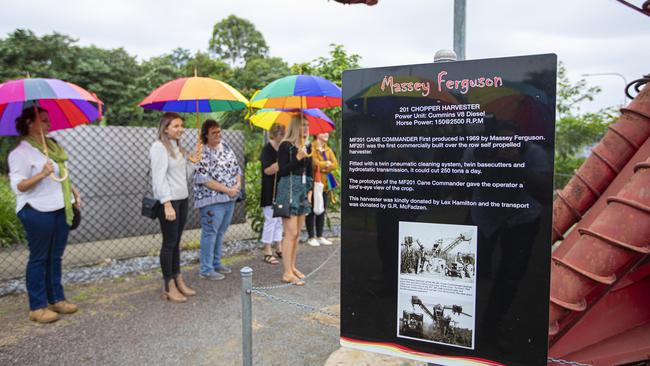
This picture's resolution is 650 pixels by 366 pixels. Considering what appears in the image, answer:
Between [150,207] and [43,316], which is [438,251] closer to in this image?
[150,207]

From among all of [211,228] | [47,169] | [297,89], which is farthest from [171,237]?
[297,89]

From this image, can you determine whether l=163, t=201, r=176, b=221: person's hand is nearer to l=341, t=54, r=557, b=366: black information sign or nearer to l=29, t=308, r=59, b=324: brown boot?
l=29, t=308, r=59, b=324: brown boot

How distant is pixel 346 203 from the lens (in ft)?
6.75

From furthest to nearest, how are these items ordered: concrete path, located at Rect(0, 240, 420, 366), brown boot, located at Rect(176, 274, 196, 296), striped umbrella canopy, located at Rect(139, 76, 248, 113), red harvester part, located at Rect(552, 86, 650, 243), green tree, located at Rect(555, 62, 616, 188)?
1. green tree, located at Rect(555, 62, 616, 188)
2. brown boot, located at Rect(176, 274, 196, 296)
3. striped umbrella canopy, located at Rect(139, 76, 248, 113)
4. concrete path, located at Rect(0, 240, 420, 366)
5. red harvester part, located at Rect(552, 86, 650, 243)

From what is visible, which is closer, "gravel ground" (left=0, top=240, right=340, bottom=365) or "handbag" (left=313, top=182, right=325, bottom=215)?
"gravel ground" (left=0, top=240, right=340, bottom=365)

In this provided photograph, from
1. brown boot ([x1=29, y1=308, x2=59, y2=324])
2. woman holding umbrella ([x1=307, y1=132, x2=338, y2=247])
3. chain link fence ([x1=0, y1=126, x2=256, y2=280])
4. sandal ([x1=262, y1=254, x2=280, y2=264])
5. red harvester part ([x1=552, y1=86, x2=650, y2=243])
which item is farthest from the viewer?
chain link fence ([x1=0, y1=126, x2=256, y2=280])

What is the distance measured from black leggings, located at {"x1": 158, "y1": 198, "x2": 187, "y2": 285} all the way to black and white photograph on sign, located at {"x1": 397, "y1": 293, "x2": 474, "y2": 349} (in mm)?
3031

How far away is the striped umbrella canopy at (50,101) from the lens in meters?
3.38

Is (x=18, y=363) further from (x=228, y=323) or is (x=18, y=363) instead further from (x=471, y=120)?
(x=471, y=120)

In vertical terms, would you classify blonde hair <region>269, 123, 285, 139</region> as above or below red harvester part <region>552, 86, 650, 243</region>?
above

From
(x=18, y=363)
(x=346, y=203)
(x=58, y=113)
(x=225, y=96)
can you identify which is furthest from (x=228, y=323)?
(x=58, y=113)

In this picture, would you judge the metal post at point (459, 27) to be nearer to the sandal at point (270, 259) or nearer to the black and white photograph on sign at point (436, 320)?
the black and white photograph on sign at point (436, 320)

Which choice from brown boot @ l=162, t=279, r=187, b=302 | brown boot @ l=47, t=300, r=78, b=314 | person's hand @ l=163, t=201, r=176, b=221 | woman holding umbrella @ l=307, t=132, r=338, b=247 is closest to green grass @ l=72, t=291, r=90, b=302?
brown boot @ l=47, t=300, r=78, b=314

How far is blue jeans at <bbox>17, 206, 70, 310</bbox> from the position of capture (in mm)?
3785
